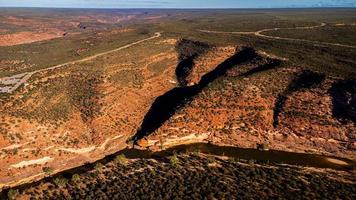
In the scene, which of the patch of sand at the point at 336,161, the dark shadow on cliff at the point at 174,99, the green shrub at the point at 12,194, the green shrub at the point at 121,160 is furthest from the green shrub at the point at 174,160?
the patch of sand at the point at 336,161

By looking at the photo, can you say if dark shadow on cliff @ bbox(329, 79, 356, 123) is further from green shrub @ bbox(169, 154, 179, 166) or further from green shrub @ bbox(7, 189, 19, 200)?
green shrub @ bbox(7, 189, 19, 200)

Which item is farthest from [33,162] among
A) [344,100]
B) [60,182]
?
[344,100]

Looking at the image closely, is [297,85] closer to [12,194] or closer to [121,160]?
[121,160]

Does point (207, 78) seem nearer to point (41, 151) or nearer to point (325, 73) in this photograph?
point (325, 73)

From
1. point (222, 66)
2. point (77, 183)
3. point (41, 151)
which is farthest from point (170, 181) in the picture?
point (222, 66)

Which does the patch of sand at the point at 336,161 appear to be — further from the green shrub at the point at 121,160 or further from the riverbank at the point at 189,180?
the green shrub at the point at 121,160
